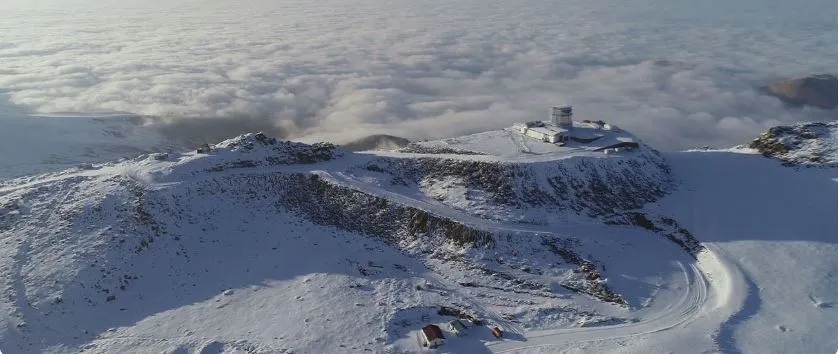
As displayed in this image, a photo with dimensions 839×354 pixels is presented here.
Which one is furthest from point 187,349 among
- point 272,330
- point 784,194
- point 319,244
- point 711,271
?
point 784,194

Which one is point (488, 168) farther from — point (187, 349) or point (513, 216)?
point (187, 349)

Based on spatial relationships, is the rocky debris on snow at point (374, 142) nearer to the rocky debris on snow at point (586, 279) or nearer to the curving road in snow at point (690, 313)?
the rocky debris on snow at point (586, 279)

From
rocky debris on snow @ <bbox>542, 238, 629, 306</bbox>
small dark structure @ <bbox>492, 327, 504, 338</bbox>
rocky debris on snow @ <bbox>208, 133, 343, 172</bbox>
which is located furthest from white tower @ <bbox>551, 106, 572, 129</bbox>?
small dark structure @ <bbox>492, 327, 504, 338</bbox>

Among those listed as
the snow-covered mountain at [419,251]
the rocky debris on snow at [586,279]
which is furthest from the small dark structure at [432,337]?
the rocky debris on snow at [586,279]

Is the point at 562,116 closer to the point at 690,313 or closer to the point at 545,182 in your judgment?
the point at 545,182

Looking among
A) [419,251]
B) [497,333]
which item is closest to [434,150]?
[419,251]

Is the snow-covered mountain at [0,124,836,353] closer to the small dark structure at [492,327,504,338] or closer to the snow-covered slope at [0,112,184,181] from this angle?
the small dark structure at [492,327,504,338]
